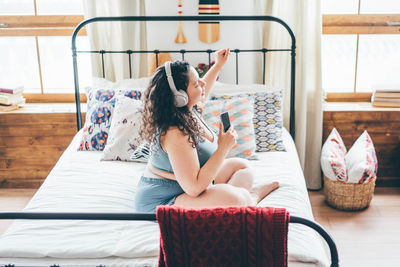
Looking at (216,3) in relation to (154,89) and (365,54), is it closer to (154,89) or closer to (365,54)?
(365,54)

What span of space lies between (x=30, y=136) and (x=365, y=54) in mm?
2615

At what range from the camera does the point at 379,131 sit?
3143 mm

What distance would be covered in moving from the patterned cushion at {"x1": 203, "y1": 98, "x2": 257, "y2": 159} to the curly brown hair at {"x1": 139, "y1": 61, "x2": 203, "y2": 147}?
2.42ft

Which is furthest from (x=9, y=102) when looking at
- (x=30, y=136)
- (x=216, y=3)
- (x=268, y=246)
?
(x=268, y=246)

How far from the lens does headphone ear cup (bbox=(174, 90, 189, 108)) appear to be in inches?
65.1

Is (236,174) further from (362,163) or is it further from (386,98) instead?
(386,98)

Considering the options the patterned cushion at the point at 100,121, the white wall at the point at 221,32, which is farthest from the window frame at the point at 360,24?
the patterned cushion at the point at 100,121

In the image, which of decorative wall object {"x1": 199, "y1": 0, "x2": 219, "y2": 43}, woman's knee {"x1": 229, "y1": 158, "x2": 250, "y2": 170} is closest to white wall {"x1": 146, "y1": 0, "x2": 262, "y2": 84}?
decorative wall object {"x1": 199, "y1": 0, "x2": 219, "y2": 43}

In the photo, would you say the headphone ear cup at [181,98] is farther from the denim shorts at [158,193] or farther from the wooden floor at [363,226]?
the wooden floor at [363,226]

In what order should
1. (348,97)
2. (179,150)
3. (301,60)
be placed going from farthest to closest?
(348,97) < (301,60) < (179,150)

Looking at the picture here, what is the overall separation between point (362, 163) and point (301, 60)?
0.82 meters

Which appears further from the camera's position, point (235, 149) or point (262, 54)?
point (262, 54)

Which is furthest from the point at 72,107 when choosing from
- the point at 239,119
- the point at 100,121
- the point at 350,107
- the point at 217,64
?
the point at 350,107

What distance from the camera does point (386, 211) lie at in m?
2.83
